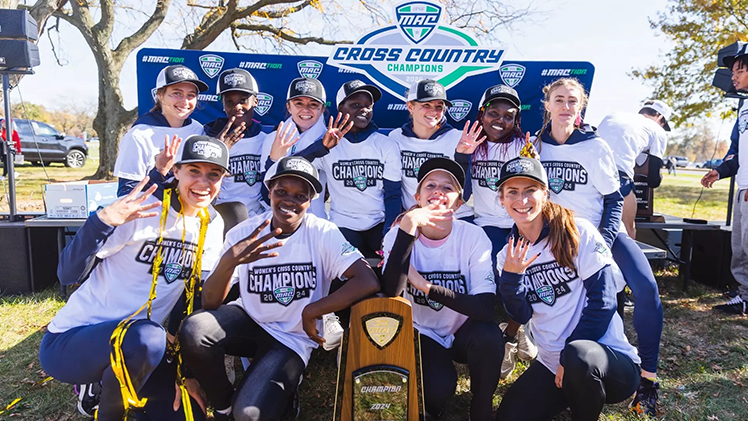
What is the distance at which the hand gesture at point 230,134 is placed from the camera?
3.73 metres

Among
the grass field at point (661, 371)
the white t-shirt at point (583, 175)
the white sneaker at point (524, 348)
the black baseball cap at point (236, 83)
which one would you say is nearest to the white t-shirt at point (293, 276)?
the grass field at point (661, 371)

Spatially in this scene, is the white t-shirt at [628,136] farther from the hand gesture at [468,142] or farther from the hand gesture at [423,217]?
the hand gesture at [423,217]

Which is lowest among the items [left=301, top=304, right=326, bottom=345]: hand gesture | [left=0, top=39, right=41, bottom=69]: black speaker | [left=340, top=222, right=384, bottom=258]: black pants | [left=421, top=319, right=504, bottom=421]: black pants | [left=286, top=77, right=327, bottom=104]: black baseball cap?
[left=421, top=319, right=504, bottom=421]: black pants

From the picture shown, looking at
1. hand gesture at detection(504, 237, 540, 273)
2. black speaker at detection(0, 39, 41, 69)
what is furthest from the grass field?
black speaker at detection(0, 39, 41, 69)

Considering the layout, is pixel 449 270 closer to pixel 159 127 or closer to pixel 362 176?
pixel 362 176

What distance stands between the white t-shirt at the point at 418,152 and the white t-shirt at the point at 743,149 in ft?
9.65

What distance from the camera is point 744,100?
4.83 m

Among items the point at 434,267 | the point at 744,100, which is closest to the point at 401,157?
the point at 434,267

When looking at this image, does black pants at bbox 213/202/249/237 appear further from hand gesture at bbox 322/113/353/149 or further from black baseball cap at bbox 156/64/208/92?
black baseball cap at bbox 156/64/208/92

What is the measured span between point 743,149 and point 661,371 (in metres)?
2.67

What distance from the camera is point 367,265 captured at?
97.4 inches

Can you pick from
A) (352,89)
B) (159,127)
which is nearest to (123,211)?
(159,127)

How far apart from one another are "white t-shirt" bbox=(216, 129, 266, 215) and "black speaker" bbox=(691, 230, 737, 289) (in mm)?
5090

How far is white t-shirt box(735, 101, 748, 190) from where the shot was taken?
4.57 metres
